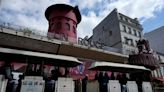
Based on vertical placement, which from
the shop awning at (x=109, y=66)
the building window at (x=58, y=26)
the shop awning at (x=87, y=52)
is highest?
the building window at (x=58, y=26)

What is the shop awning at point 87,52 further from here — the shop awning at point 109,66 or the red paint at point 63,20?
the shop awning at point 109,66

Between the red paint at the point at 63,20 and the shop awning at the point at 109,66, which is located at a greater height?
the red paint at the point at 63,20

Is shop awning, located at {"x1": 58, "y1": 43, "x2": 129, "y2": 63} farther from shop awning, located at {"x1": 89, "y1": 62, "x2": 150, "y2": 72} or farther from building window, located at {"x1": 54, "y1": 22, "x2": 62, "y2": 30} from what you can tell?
shop awning, located at {"x1": 89, "y1": 62, "x2": 150, "y2": 72}

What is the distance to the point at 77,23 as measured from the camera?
75.5ft

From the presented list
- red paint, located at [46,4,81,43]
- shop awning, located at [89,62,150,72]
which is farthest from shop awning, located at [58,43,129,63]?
shop awning, located at [89,62,150,72]

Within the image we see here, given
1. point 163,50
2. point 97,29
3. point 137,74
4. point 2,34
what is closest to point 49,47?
point 2,34

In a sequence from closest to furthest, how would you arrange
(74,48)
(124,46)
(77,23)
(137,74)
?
(137,74)
(74,48)
(77,23)
(124,46)

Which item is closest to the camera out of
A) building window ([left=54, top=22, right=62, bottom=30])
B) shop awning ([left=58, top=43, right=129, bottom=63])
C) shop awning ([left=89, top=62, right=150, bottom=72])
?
shop awning ([left=89, top=62, right=150, bottom=72])


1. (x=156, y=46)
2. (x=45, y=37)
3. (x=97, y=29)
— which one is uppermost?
(x=97, y=29)

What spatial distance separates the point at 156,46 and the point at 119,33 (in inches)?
590

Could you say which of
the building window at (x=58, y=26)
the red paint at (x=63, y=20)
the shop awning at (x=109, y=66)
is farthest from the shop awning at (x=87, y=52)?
the shop awning at (x=109, y=66)

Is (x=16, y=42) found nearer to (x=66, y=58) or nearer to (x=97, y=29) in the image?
(x=66, y=58)

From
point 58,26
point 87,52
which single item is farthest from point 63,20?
point 87,52

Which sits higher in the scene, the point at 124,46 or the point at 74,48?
the point at 124,46
